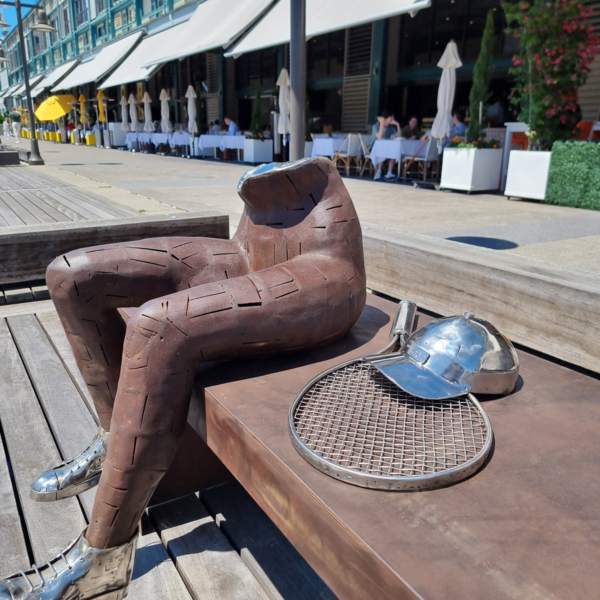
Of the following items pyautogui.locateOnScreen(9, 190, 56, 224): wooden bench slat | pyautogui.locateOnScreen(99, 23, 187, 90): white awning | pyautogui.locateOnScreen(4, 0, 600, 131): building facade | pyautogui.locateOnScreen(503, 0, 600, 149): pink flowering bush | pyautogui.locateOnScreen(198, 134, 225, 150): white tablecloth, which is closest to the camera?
pyautogui.locateOnScreen(9, 190, 56, 224): wooden bench slat

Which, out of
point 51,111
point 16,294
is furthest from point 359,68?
point 51,111

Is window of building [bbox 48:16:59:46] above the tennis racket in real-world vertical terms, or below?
above

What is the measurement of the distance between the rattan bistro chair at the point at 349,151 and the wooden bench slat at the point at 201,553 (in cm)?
1136

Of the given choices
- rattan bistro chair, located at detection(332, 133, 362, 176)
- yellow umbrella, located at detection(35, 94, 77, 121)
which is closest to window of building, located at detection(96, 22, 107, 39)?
yellow umbrella, located at detection(35, 94, 77, 121)

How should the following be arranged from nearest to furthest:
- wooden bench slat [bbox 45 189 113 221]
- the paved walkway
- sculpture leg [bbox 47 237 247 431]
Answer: sculpture leg [bbox 47 237 247 431], wooden bench slat [bbox 45 189 113 221], the paved walkway

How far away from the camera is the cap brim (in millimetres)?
1252

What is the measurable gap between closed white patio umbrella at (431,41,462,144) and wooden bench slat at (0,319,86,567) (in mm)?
8999

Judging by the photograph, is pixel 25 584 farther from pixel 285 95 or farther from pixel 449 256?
pixel 285 95

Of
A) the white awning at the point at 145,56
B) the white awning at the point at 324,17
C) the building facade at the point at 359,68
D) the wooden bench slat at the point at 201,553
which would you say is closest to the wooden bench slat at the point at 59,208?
the wooden bench slat at the point at 201,553

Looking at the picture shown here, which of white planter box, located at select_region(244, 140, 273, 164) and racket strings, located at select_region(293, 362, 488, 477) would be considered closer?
racket strings, located at select_region(293, 362, 488, 477)

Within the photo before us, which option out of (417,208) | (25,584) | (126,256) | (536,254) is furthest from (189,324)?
(417,208)

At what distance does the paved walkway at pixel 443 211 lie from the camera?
5352 mm

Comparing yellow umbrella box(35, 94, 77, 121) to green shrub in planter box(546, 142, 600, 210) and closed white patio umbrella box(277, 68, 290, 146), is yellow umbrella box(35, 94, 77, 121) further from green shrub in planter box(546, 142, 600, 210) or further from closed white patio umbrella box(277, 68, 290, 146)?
green shrub in planter box(546, 142, 600, 210)

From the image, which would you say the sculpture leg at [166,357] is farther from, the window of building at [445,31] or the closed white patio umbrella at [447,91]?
the window of building at [445,31]
